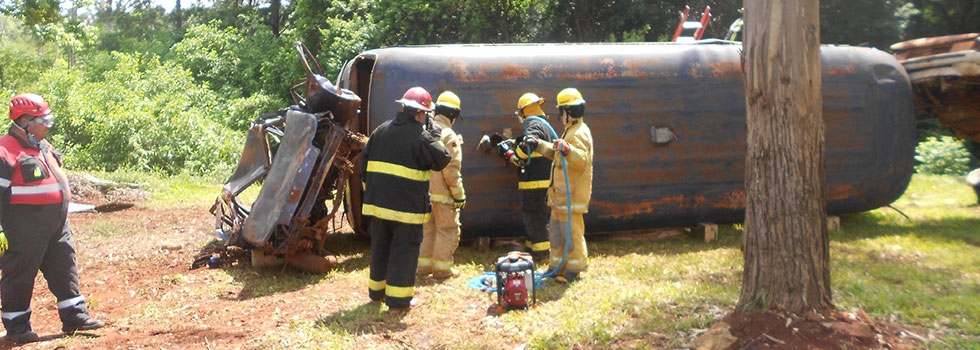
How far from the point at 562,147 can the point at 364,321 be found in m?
2.03

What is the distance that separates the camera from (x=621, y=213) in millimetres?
7527

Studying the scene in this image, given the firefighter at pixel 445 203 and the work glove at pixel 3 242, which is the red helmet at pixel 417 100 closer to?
the firefighter at pixel 445 203

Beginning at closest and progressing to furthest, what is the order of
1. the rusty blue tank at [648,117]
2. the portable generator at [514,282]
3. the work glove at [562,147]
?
the portable generator at [514,282]
the work glove at [562,147]
the rusty blue tank at [648,117]

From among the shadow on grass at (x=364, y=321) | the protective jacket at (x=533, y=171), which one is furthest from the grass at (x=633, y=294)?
the protective jacket at (x=533, y=171)

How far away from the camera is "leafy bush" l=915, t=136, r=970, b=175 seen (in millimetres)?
13550

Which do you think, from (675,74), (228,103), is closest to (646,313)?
(675,74)

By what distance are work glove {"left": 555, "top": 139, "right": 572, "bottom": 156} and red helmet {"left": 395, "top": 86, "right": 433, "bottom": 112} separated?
1.05 metres

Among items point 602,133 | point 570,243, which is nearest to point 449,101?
point 570,243

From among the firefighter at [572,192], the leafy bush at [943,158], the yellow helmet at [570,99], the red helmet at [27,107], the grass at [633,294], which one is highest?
the red helmet at [27,107]

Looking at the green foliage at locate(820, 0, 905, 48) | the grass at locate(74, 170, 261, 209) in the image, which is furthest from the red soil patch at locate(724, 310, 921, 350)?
the green foliage at locate(820, 0, 905, 48)

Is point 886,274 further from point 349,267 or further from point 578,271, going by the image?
point 349,267

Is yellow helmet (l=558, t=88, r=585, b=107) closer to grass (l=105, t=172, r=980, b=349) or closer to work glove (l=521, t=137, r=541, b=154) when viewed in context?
work glove (l=521, t=137, r=541, b=154)

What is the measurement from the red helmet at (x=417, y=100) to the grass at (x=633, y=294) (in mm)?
1558

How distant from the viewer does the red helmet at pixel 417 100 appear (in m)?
5.42
